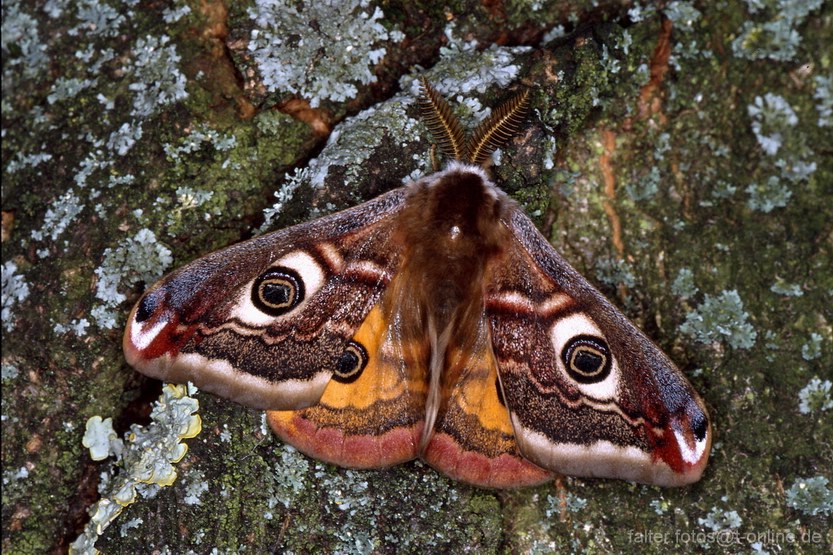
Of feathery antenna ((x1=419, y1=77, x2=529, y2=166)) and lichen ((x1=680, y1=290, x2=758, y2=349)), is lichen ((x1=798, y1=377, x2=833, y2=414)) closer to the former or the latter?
A: lichen ((x1=680, y1=290, x2=758, y2=349))

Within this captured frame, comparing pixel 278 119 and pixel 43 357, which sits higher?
pixel 278 119

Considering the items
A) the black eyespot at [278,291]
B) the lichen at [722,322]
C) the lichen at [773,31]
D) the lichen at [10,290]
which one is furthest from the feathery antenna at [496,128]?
the lichen at [10,290]

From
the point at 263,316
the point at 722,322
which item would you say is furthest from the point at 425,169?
the point at 722,322

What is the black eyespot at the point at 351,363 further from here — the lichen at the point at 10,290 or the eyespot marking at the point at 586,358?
the lichen at the point at 10,290

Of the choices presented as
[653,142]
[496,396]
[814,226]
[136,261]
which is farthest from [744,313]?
[136,261]

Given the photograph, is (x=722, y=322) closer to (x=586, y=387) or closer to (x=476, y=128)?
(x=586, y=387)

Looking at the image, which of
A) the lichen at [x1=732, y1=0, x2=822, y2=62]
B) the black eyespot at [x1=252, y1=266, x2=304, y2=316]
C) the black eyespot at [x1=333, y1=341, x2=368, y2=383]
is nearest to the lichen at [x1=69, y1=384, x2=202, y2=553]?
the black eyespot at [x1=252, y1=266, x2=304, y2=316]

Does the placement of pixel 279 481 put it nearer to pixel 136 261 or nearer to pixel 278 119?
pixel 136 261
